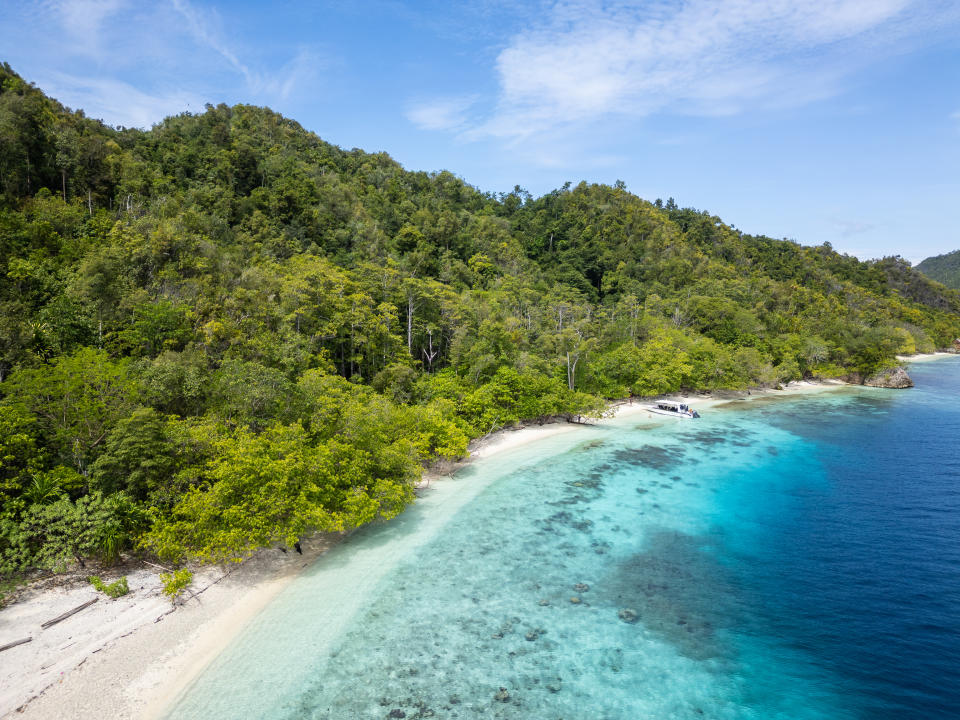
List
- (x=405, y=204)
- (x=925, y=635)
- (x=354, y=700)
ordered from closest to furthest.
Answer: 1. (x=354, y=700)
2. (x=925, y=635)
3. (x=405, y=204)

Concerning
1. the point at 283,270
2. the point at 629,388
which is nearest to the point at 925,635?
the point at 629,388

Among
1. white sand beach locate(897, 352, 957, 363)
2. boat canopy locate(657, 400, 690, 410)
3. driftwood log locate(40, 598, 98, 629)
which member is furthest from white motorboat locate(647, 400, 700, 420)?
white sand beach locate(897, 352, 957, 363)

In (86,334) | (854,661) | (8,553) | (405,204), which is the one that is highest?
(405,204)

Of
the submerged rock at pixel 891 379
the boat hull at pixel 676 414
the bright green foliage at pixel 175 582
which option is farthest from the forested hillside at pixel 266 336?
the boat hull at pixel 676 414

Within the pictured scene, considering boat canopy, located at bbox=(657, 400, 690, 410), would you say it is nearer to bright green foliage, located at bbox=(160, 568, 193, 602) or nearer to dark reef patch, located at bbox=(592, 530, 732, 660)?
dark reef patch, located at bbox=(592, 530, 732, 660)

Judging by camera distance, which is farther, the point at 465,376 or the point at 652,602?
the point at 465,376

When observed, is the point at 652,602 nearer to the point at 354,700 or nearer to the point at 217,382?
the point at 354,700

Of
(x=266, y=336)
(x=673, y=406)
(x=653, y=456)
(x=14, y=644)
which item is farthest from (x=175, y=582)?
(x=673, y=406)
